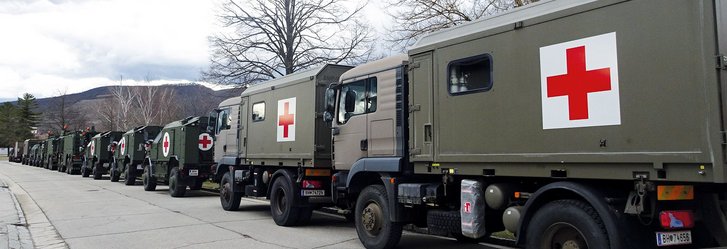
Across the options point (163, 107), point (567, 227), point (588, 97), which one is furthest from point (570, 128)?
point (163, 107)

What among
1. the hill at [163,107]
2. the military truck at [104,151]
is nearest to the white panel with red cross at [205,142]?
the hill at [163,107]

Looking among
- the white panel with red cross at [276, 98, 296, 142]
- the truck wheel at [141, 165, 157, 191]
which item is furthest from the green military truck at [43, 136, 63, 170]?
the white panel with red cross at [276, 98, 296, 142]

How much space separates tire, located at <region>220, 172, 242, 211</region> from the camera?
1218 cm

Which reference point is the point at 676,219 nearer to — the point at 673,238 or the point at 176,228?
the point at 673,238

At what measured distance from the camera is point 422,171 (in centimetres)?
654

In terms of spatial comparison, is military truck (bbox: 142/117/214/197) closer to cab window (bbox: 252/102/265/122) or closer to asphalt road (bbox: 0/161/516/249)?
asphalt road (bbox: 0/161/516/249)

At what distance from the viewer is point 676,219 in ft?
13.8

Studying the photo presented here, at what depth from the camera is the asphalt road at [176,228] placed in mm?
8148

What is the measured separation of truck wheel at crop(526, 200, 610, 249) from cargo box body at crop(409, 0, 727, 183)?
308 millimetres

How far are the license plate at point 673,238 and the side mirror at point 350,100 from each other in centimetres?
472

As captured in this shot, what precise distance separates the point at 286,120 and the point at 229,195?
3224 mm

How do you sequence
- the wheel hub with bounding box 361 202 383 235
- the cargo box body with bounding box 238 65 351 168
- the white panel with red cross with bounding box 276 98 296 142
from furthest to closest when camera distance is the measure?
the white panel with red cross with bounding box 276 98 296 142 < the cargo box body with bounding box 238 65 351 168 < the wheel hub with bounding box 361 202 383 235

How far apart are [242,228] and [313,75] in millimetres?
3144

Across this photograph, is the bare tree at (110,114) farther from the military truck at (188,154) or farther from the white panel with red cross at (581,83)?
the white panel with red cross at (581,83)
